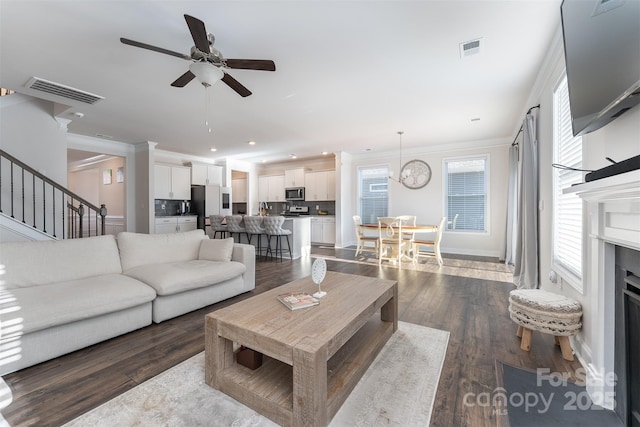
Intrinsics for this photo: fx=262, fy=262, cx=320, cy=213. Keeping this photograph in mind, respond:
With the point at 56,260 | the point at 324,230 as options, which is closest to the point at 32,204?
the point at 56,260

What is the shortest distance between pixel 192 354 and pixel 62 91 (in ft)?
12.2

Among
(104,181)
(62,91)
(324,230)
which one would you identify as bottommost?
(324,230)

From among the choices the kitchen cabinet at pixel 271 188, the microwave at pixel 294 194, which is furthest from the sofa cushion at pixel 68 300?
the kitchen cabinet at pixel 271 188

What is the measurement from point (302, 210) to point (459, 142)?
4.66 m

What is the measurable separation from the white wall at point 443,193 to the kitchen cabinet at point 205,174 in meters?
4.13

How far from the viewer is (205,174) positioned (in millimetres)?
7609

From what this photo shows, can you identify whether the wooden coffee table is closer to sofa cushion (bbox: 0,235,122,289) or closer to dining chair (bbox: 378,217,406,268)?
sofa cushion (bbox: 0,235,122,289)

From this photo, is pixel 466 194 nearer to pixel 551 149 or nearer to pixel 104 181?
pixel 551 149

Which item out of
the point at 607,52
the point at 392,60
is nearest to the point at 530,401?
the point at 607,52

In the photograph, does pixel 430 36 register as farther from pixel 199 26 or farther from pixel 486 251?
pixel 486 251

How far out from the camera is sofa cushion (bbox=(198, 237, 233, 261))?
10.7 ft

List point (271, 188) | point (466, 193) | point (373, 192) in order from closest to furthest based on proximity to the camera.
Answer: point (466, 193) → point (373, 192) → point (271, 188)

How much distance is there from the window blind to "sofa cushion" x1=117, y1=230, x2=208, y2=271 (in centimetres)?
545

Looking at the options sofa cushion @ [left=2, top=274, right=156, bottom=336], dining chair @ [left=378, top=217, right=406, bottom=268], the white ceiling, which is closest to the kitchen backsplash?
dining chair @ [left=378, top=217, right=406, bottom=268]
